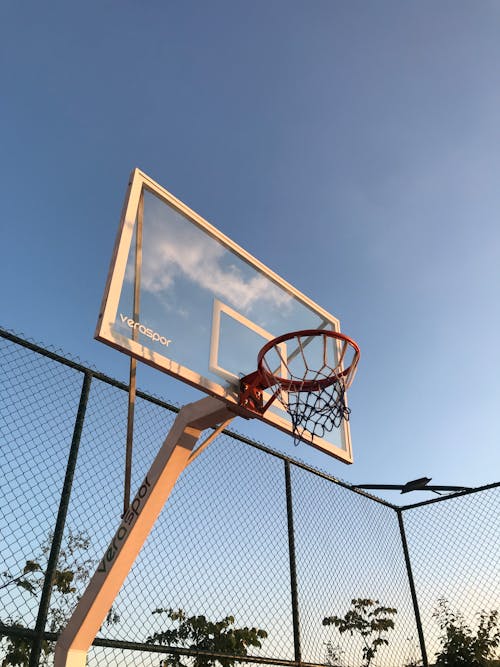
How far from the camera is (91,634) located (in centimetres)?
278

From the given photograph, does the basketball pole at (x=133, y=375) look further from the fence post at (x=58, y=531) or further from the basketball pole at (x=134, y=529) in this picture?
the fence post at (x=58, y=531)

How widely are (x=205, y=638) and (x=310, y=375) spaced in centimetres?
222

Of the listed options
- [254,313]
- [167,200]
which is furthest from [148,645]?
[167,200]

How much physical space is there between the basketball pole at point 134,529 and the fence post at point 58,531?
0.48 meters

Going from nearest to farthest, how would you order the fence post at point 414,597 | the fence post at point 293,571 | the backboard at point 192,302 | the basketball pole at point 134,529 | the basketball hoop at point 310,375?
the basketball pole at point 134,529 → the backboard at point 192,302 → the basketball hoop at point 310,375 → the fence post at point 293,571 → the fence post at point 414,597

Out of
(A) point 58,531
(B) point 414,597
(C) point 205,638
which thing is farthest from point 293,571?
(B) point 414,597

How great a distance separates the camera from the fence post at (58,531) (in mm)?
3160

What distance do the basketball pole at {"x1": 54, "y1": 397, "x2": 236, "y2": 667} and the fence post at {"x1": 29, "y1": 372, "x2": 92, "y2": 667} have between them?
1.57 feet

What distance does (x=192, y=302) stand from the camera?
3980 millimetres

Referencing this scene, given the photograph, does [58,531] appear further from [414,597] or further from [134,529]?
[414,597]

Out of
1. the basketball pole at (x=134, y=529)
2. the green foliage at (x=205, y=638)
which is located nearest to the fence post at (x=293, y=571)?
the green foliage at (x=205, y=638)

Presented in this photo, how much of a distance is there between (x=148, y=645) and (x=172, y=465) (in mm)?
1476

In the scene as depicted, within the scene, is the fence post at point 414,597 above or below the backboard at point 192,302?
below

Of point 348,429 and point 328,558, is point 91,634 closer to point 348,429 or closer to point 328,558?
point 348,429
